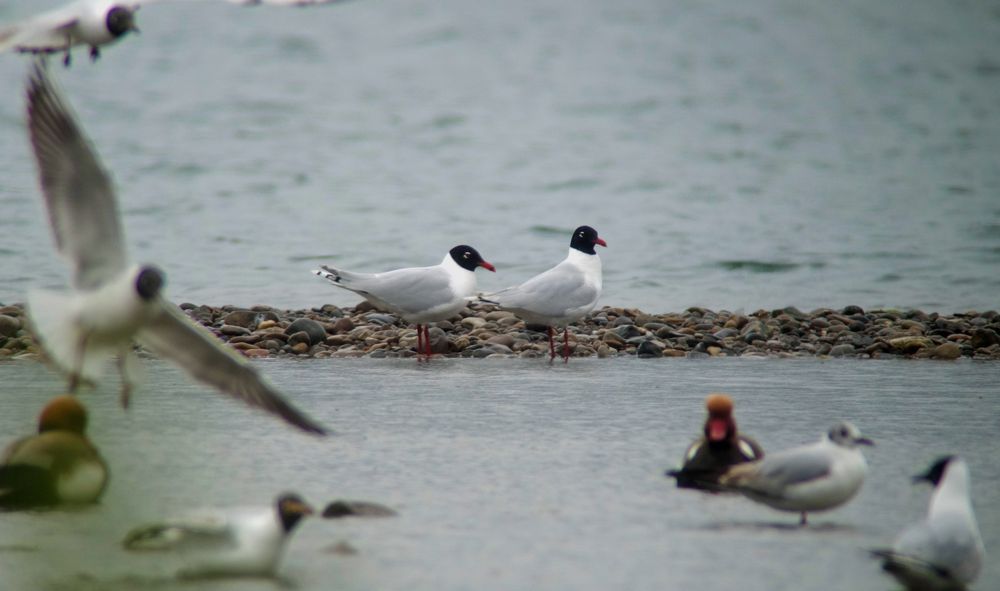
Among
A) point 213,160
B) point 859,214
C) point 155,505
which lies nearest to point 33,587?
point 155,505

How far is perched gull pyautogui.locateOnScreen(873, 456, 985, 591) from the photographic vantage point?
12.6 ft

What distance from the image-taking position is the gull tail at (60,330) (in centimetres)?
505

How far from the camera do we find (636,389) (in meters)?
7.46

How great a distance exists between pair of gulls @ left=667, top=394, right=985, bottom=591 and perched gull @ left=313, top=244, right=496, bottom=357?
4.29 metres

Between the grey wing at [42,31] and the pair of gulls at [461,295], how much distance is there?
3.02 metres

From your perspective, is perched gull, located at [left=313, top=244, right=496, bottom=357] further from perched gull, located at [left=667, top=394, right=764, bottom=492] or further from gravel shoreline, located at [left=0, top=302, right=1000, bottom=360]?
perched gull, located at [left=667, top=394, right=764, bottom=492]

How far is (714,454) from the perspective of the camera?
199 inches

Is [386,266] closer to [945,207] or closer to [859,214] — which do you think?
[859,214]

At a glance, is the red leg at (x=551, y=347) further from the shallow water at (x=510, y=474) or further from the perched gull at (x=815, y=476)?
the perched gull at (x=815, y=476)

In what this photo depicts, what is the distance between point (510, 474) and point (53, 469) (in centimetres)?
165

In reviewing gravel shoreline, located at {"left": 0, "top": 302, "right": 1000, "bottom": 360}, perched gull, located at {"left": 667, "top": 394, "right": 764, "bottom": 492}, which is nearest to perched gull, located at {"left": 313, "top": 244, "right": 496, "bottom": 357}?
gravel shoreline, located at {"left": 0, "top": 302, "right": 1000, "bottom": 360}

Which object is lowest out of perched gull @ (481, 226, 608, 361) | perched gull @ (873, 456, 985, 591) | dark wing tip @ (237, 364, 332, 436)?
perched gull @ (873, 456, 985, 591)

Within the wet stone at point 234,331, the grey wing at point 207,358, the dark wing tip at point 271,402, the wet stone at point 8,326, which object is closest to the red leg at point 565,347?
the wet stone at point 234,331

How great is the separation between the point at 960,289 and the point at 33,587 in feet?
34.7
